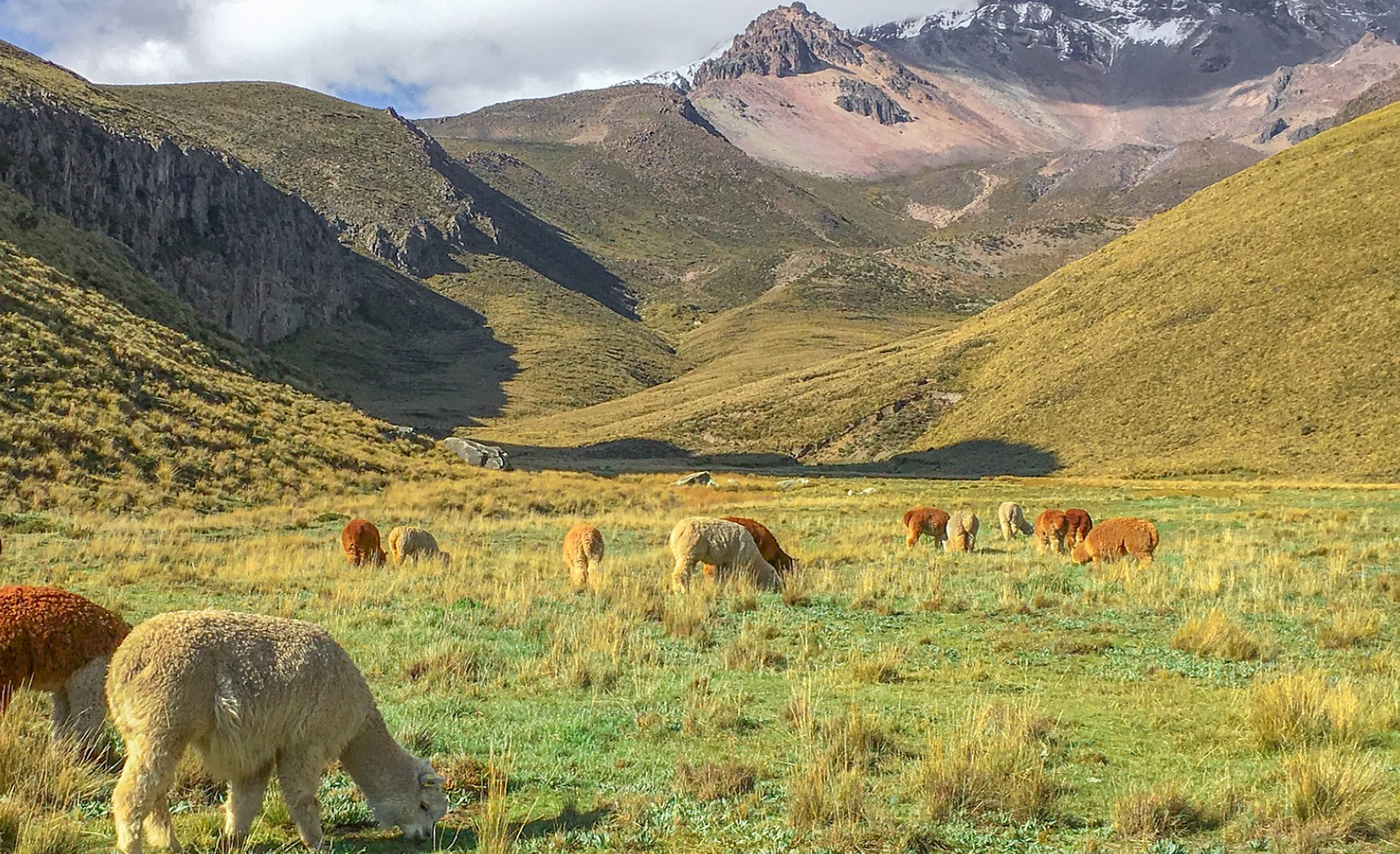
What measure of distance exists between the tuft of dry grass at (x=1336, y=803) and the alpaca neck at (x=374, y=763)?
5365 millimetres

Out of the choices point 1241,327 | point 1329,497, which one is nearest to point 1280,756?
point 1329,497

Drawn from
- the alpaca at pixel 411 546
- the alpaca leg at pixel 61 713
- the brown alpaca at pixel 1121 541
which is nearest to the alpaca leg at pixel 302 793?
the alpaca leg at pixel 61 713

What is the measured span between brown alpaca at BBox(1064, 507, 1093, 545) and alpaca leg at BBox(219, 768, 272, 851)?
18.5 m

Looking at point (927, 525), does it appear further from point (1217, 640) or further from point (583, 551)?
point (1217, 640)

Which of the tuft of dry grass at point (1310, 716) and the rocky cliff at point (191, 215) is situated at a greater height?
the rocky cliff at point (191, 215)

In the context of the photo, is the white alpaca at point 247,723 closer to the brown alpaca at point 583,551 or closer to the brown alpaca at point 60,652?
the brown alpaca at point 60,652

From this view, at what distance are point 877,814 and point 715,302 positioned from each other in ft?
630

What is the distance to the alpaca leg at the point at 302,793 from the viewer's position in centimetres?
516

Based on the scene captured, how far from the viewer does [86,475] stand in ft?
83.2

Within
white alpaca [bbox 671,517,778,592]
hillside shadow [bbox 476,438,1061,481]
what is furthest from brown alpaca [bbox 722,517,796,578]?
hillside shadow [bbox 476,438,1061,481]

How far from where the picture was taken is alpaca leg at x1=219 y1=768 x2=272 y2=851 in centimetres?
513

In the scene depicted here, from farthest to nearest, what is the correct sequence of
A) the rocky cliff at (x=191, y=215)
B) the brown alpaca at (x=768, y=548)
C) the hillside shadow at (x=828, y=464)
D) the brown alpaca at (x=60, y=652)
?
the rocky cliff at (x=191, y=215)
the hillside shadow at (x=828, y=464)
the brown alpaca at (x=768, y=548)
the brown alpaca at (x=60, y=652)

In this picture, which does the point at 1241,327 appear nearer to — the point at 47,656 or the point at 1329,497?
the point at 1329,497

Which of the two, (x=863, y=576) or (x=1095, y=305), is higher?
(x=1095, y=305)
